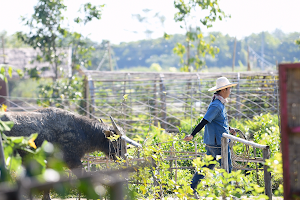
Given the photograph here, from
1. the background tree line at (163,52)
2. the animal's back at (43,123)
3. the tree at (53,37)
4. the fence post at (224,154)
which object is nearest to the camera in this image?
the fence post at (224,154)

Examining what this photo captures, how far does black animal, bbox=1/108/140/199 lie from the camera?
4629 millimetres

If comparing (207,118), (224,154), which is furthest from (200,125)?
(224,154)

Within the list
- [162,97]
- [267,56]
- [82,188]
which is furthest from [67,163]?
[267,56]

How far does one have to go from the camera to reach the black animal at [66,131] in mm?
4629

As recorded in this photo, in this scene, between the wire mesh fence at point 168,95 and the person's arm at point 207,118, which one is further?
the wire mesh fence at point 168,95

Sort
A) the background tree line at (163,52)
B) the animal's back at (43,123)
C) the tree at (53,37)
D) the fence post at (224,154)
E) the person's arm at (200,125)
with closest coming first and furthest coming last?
the fence post at (224,154), the person's arm at (200,125), the animal's back at (43,123), the tree at (53,37), the background tree line at (163,52)

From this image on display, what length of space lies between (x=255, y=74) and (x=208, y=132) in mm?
8111

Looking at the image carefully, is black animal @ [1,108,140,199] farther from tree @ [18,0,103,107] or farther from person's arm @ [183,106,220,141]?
tree @ [18,0,103,107]

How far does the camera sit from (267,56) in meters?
41.3

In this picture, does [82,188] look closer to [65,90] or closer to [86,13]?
[65,90]

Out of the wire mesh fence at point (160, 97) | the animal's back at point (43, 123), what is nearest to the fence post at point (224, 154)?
the animal's back at point (43, 123)

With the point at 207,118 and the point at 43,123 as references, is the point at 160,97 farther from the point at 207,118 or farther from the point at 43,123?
the point at 207,118

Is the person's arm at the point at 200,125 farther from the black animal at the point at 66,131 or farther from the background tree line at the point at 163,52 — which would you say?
the background tree line at the point at 163,52

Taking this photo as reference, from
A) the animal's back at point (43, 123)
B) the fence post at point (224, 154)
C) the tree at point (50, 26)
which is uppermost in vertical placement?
the tree at point (50, 26)
